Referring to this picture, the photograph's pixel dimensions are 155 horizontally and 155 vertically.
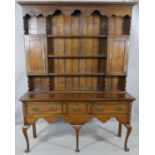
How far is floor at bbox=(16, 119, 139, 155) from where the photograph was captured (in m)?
2.37

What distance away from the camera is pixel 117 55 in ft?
8.16

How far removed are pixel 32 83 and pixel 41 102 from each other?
0.47 m

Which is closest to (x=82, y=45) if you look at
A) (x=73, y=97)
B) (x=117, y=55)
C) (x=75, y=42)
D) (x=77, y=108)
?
(x=75, y=42)

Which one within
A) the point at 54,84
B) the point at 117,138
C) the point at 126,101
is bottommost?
the point at 117,138

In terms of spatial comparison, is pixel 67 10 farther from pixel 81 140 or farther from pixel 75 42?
pixel 81 140

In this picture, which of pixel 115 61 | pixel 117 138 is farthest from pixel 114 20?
pixel 117 138

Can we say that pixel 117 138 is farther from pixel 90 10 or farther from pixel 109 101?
pixel 90 10

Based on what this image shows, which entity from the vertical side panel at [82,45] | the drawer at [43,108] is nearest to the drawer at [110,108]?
the drawer at [43,108]

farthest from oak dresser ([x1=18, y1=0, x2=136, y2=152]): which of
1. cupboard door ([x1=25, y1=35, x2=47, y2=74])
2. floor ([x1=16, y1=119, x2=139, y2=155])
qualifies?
Result: floor ([x1=16, y1=119, x2=139, y2=155])

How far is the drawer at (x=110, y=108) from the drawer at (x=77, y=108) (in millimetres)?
109

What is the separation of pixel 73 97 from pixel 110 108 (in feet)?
1.54

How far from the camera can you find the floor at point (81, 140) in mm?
2371

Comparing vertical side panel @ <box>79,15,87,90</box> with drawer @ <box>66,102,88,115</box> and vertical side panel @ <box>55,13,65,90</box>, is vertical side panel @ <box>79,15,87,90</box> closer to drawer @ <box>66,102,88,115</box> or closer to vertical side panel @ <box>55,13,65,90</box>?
vertical side panel @ <box>55,13,65,90</box>

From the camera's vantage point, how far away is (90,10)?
236 cm
